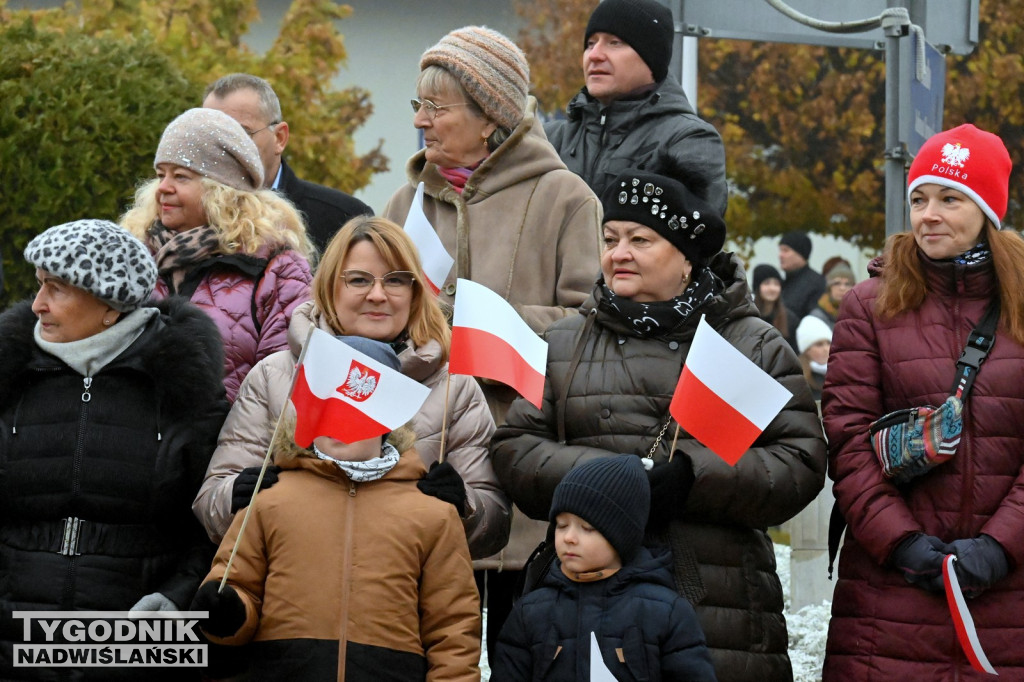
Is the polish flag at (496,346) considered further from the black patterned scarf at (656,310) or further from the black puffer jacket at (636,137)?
the black puffer jacket at (636,137)

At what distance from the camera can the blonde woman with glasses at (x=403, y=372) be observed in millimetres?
5203

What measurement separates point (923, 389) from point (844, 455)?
1.07 feet

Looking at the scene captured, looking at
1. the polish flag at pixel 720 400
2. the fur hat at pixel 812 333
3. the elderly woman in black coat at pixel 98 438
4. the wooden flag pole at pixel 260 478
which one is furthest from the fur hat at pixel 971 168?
the fur hat at pixel 812 333

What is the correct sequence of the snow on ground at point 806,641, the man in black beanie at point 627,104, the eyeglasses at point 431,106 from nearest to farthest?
the eyeglasses at point 431,106 < the man in black beanie at point 627,104 < the snow on ground at point 806,641

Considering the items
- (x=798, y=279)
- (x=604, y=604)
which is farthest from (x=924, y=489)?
(x=798, y=279)

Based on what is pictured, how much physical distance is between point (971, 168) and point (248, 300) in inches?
99.9

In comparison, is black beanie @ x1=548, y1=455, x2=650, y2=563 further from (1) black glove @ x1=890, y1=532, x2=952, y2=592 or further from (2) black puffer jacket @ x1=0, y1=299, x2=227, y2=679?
(2) black puffer jacket @ x1=0, y1=299, x2=227, y2=679

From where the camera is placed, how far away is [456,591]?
194 inches

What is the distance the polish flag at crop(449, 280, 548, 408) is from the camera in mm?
5203

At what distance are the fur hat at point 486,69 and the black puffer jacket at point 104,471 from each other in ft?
4.84

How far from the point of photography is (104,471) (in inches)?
206

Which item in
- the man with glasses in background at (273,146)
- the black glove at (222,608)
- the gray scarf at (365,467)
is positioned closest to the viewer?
the black glove at (222,608)

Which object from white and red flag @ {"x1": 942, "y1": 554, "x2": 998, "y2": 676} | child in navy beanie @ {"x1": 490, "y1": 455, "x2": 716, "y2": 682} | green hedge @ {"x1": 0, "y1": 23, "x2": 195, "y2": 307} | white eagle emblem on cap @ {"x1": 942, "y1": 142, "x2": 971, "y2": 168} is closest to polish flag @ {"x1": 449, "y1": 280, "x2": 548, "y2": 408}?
child in navy beanie @ {"x1": 490, "y1": 455, "x2": 716, "y2": 682}

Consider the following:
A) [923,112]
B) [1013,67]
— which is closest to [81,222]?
[923,112]
